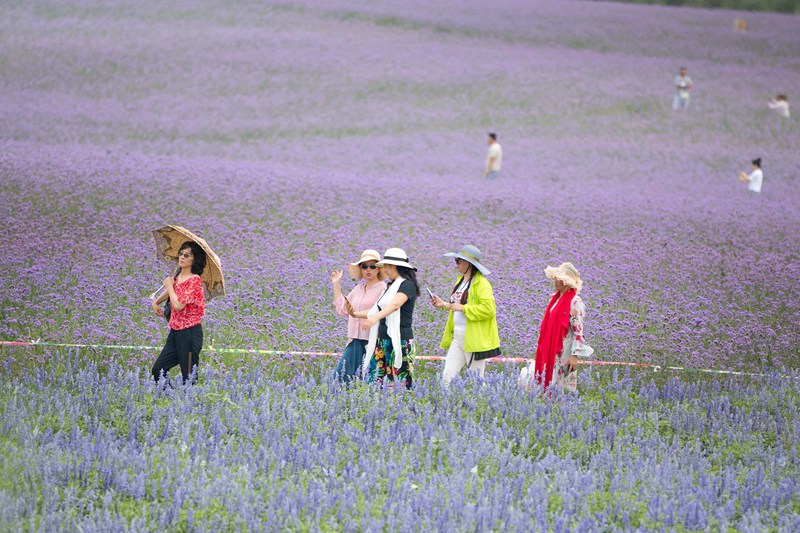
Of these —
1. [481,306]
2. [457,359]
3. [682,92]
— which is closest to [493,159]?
[682,92]

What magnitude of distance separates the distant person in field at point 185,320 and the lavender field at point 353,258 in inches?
11.2

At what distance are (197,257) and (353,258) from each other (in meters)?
3.37

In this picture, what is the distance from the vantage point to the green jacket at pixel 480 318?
6.80 meters

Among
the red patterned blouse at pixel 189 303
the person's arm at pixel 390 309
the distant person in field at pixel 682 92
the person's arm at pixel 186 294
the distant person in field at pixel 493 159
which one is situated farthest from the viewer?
the distant person in field at pixel 682 92

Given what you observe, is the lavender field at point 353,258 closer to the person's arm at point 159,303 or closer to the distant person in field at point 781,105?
the distant person in field at point 781,105

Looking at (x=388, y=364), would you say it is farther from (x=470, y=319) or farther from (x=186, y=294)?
(x=186, y=294)

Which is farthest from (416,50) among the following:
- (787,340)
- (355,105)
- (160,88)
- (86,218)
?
(787,340)

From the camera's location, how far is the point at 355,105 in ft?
73.5

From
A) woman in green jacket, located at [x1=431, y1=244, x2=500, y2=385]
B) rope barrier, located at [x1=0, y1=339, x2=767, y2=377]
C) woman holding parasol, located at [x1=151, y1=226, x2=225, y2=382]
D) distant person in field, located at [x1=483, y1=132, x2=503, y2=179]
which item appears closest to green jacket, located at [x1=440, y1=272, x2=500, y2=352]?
woman in green jacket, located at [x1=431, y1=244, x2=500, y2=385]

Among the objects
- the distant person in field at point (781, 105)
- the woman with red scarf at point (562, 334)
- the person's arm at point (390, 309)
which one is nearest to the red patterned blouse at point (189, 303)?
the person's arm at point (390, 309)

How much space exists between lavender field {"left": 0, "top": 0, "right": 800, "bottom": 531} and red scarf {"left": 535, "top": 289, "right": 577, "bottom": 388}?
31cm

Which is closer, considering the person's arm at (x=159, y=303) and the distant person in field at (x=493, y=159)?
the person's arm at (x=159, y=303)

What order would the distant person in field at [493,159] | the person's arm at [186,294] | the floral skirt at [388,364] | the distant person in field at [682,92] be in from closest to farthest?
the person's arm at [186,294] < the floral skirt at [388,364] < the distant person in field at [493,159] < the distant person in field at [682,92]

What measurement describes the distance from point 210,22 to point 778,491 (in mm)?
25171
